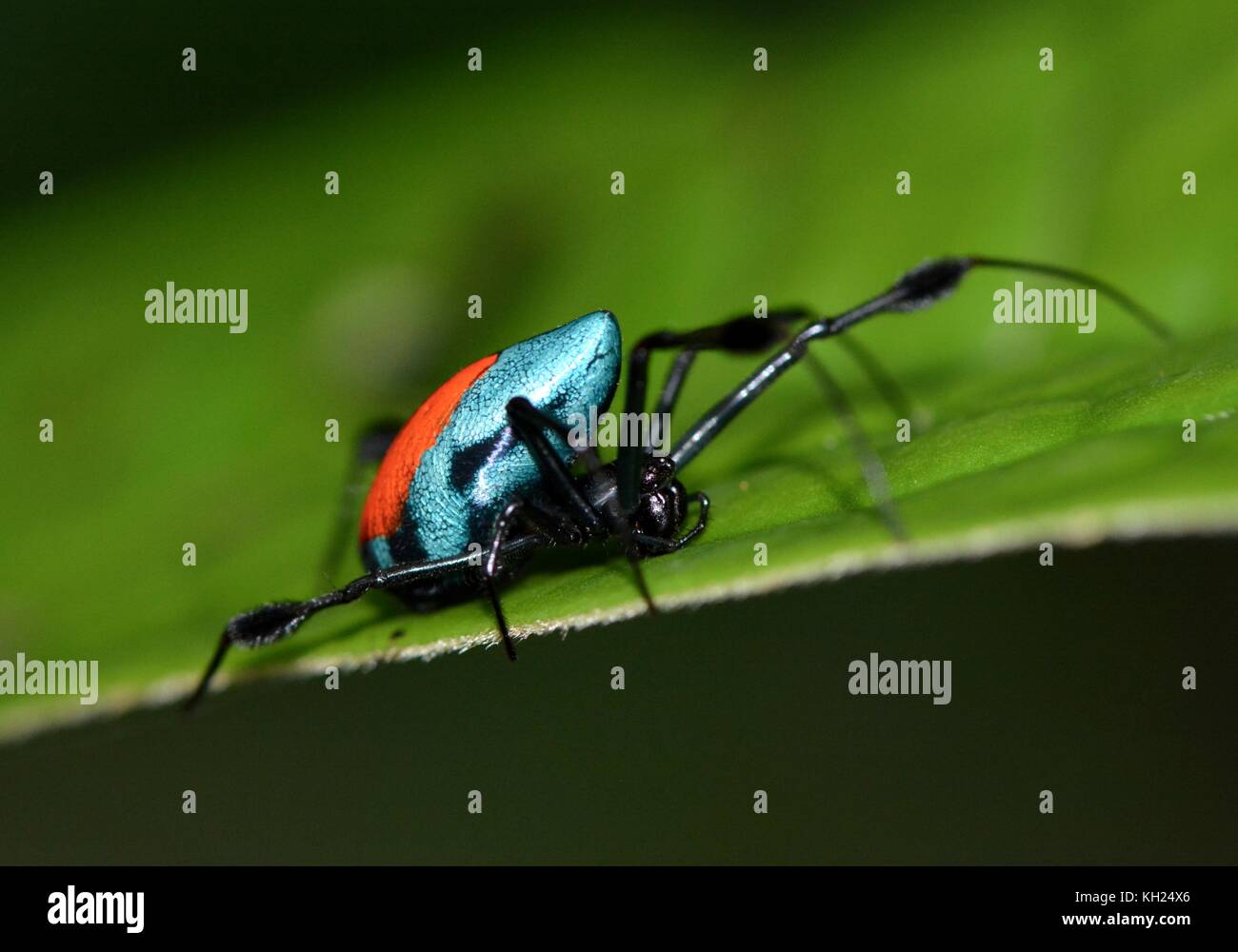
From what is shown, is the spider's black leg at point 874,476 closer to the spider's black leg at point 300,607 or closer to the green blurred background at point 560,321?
the green blurred background at point 560,321

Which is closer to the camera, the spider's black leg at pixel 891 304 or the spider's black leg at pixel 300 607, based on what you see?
the spider's black leg at pixel 300 607

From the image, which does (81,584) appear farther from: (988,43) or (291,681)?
(988,43)

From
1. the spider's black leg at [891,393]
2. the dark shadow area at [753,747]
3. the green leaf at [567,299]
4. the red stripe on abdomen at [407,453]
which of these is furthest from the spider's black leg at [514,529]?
the spider's black leg at [891,393]

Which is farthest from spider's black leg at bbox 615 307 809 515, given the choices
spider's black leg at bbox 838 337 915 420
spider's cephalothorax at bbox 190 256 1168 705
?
spider's black leg at bbox 838 337 915 420

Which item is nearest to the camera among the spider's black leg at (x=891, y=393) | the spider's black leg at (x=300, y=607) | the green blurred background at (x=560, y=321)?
the spider's black leg at (x=300, y=607)

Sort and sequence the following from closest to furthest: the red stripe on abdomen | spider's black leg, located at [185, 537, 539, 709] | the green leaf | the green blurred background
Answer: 1. the green leaf
2. spider's black leg, located at [185, 537, 539, 709]
3. the red stripe on abdomen
4. the green blurred background

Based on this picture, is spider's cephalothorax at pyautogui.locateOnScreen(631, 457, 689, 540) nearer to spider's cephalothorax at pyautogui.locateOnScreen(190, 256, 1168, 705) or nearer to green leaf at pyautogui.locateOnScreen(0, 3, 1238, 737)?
spider's cephalothorax at pyautogui.locateOnScreen(190, 256, 1168, 705)

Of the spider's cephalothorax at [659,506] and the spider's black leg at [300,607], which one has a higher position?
the spider's cephalothorax at [659,506]

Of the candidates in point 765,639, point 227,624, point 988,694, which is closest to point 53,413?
point 227,624
